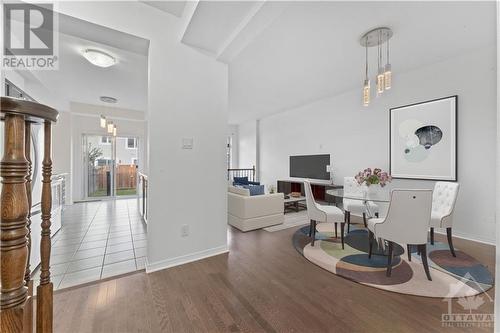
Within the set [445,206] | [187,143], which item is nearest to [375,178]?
[445,206]

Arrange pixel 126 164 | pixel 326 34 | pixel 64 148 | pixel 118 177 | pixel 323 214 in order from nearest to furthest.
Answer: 1. pixel 326 34
2. pixel 323 214
3. pixel 64 148
4. pixel 118 177
5. pixel 126 164

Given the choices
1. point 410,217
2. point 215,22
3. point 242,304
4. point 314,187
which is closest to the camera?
point 242,304

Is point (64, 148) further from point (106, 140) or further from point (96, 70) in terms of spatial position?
point (96, 70)

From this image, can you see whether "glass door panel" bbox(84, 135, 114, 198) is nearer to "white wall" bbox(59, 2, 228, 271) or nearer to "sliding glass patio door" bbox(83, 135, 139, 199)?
"sliding glass patio door" bbox(83, 135, 139, 199)

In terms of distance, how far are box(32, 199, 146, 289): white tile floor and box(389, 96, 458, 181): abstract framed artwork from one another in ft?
14.9

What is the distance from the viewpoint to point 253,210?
144 inches

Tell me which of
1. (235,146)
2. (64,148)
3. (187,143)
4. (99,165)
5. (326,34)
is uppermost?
A: (326,34)

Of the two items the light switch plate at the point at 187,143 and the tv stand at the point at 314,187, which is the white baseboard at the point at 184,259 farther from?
the tv stand at the point at 314,187

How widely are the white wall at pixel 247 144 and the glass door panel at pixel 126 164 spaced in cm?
403

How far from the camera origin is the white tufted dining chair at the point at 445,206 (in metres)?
2.58

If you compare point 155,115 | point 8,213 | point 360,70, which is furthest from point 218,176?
point 360,70

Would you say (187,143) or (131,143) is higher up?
(131,143)

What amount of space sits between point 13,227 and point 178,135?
1962 millimetres

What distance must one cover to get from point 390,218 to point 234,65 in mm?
3248
